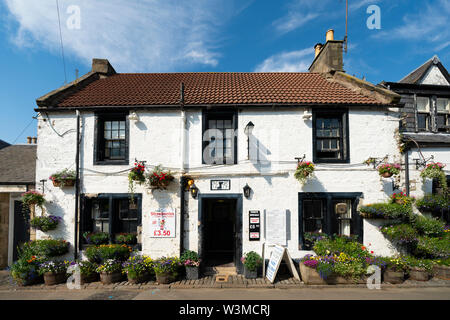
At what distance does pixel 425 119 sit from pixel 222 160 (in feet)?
29.4

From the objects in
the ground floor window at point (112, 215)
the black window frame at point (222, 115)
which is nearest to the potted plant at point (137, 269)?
the ground floor window at point (112, 215)

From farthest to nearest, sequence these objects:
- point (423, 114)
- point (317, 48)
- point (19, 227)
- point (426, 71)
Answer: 1. point (317, 48)
2. point (426, 71)
3. point (423, 114)
4. point (19, 227)

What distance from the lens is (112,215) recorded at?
7.75 metres

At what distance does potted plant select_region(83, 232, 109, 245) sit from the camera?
297 inches

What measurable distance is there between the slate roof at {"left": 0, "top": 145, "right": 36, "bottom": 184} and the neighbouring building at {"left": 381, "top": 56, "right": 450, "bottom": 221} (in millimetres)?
14320

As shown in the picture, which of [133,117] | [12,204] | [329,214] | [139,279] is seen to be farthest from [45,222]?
[329,214]

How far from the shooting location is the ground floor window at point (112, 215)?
777cm

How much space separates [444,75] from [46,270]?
17.3 m

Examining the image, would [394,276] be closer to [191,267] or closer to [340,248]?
[340,248]

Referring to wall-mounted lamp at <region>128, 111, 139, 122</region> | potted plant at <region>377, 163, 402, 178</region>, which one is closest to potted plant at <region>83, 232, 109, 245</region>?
wall-mounted lamp at <region>128, 111, 139, 122</region>

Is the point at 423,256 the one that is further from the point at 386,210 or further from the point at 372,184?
the point at 372,184

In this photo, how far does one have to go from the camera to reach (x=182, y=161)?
776 centimetres

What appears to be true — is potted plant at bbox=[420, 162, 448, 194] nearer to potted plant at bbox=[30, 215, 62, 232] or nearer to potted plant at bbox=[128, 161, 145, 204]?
potted plant at bbox=[128, 161, 145, 204]

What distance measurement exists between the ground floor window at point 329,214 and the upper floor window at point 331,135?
1493 millimetres
